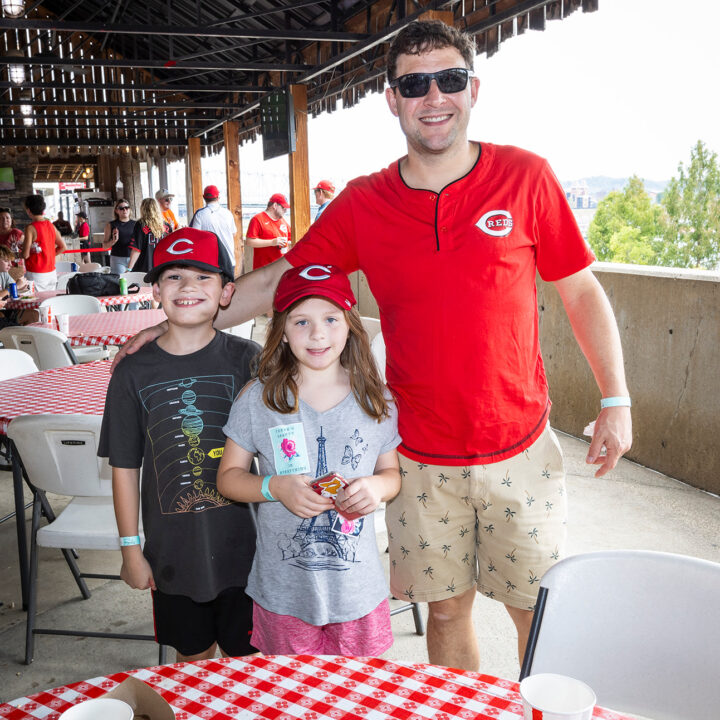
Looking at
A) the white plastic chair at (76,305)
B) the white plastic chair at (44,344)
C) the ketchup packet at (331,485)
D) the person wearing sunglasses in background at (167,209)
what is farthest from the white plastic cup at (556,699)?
the person wearing sunglasses in background at (167,209)

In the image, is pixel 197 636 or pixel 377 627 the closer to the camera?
pixel 377 627

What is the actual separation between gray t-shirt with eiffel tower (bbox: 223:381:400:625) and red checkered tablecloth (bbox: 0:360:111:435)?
4.10 ft

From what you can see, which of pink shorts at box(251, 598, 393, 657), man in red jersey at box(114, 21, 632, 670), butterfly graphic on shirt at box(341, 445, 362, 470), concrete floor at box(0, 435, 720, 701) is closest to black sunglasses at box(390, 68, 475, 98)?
man in red jersey at box(114, 21, 632, 670)

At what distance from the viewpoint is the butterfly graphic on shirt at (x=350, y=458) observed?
1.61 metres

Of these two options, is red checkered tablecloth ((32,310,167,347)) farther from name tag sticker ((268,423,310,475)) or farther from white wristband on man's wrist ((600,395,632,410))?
white wristband on man's wrist ((600,395,632,410))

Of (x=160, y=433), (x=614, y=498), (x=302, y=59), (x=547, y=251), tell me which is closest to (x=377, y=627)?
(x=160, y=433)

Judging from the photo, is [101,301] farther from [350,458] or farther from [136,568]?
[350,458]

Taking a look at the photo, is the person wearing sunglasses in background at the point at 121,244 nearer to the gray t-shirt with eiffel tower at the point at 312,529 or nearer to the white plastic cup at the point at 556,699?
the gray t-shirt with eiffel tower at the point at 312,529

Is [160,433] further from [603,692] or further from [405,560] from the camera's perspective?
[603,692]

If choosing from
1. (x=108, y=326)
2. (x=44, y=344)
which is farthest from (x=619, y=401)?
(x=108, y=326)

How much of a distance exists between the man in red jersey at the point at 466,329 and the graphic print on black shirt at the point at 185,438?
0.46 m

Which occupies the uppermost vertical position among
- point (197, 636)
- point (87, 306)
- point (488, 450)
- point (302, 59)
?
point (302, 59)

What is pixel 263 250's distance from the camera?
9.16 meters

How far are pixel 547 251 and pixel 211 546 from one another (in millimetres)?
1081
